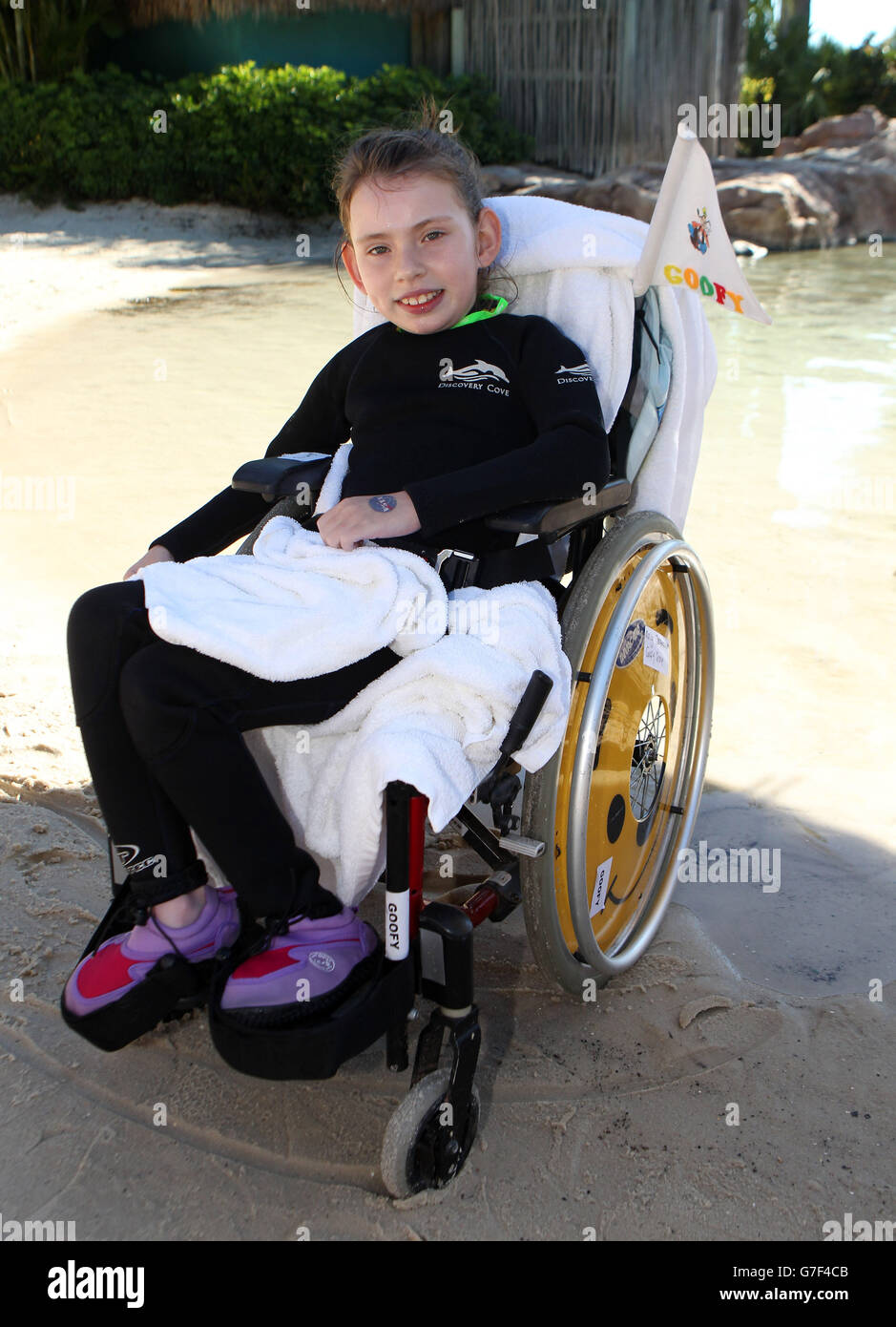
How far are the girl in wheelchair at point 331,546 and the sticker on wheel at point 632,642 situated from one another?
0.30 m

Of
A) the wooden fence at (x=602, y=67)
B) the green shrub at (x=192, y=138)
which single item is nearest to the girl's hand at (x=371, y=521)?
the green shrub at (x=192, y=138)

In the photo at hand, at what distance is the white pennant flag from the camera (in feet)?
6.59

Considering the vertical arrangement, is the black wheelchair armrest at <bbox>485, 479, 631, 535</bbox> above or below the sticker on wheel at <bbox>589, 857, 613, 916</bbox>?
above

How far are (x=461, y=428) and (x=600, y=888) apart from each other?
858 millimetres

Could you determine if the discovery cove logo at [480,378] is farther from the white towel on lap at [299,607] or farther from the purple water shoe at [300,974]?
the purple water shoe at [300,974]

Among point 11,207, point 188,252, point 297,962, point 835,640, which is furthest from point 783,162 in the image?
point 297,962

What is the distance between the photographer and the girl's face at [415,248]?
6.41 feet

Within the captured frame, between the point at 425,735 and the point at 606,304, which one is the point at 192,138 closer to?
the point at 606,304

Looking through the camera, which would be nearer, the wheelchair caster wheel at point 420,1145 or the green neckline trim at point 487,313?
the wheelchair caster wheel at point 420,1145

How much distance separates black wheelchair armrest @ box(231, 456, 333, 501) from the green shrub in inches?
446

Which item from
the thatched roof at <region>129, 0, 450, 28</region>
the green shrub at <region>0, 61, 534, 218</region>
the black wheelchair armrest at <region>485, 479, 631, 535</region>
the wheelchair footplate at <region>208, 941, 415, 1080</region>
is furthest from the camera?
the thatched roof at <region>129, 0, 450, 28</region>

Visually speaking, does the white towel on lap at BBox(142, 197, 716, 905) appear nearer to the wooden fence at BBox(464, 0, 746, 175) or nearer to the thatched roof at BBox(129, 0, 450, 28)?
the thatched roof at BBox(129, 0, 450, 28)

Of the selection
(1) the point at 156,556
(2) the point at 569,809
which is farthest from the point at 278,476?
(2) the point at 569,809

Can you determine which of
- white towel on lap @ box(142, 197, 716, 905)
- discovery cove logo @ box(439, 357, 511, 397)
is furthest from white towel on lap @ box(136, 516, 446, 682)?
discovery cove logo @ box(439, 357, 511, 397)
